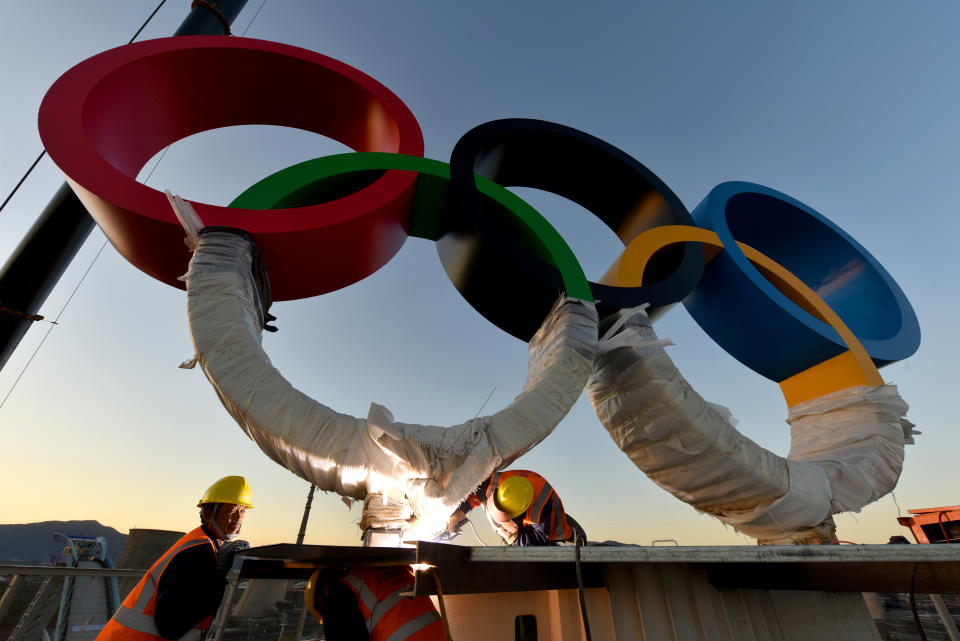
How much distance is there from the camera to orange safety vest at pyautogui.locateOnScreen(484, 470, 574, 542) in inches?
148

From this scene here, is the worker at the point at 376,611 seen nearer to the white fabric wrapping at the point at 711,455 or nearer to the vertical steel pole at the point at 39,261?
the white fabric wrapping at the point at 711,455

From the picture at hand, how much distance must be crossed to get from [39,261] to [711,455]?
18.9 ft

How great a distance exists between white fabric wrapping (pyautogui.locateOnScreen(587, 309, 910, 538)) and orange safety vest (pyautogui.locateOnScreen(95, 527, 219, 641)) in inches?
108

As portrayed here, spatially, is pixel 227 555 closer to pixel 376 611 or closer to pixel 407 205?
pixel 376 611

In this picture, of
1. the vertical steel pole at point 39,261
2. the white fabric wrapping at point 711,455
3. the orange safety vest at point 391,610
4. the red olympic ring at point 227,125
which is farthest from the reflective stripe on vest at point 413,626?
the vertical steel pole at point 39,261

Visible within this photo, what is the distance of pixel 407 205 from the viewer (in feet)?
12.1

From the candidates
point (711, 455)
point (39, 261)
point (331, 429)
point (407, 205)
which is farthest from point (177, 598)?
point (39, 261)

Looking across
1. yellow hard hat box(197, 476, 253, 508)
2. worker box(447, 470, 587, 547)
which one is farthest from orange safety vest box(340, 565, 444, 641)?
worker box(447, 470, 587, 547)

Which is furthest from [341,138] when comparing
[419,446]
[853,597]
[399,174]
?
[853,597]

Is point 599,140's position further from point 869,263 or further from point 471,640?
point 471,640

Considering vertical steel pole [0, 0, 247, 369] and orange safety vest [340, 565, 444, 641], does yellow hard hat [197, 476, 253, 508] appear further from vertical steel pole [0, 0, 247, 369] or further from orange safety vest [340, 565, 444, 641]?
vertical steel pole [0, 0, 247, 369]

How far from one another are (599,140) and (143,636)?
488 cm

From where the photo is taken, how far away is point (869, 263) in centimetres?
566

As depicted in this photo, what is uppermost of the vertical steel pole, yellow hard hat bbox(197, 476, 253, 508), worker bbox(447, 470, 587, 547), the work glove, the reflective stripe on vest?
the vertical steel pole
